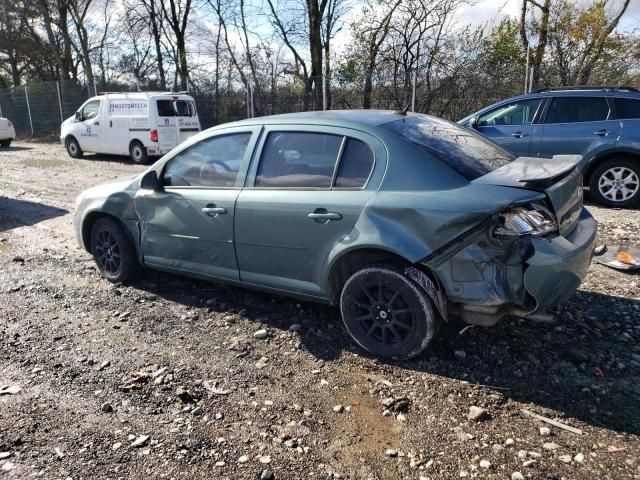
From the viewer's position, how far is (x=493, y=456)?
2.53 metres

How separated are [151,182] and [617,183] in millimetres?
6739

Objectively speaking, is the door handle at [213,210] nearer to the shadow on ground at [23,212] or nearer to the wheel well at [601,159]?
the shadow on ground at [23,212]

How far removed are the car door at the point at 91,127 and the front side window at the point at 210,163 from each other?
11.9 m

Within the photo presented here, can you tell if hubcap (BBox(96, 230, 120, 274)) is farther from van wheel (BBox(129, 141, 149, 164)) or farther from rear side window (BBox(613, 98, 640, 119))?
van wheel (BBox(129, 141, 149, 164))

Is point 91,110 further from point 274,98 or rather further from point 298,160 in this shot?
point 298,160

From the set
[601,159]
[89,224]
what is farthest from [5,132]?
[601,159]

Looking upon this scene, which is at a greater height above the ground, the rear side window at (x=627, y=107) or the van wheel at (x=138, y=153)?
the rear side window at (x=627, y=107)

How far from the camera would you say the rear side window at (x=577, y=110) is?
7723 millimetres

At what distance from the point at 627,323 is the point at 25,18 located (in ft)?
110

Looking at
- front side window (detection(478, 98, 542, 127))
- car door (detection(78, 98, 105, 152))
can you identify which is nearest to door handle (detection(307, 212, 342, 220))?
front side window (detection(478, 98, 542, 127))

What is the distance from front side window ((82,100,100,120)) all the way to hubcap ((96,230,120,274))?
1162cm

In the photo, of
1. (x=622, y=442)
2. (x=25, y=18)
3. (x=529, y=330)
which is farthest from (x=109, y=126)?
(x=25, y=18)

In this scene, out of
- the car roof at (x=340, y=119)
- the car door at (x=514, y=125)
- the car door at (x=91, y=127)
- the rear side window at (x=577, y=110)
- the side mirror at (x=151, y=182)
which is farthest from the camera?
the car door at (x=91, y=127)

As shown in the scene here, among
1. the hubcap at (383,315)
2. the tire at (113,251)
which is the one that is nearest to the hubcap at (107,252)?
the tire at (113,251)
